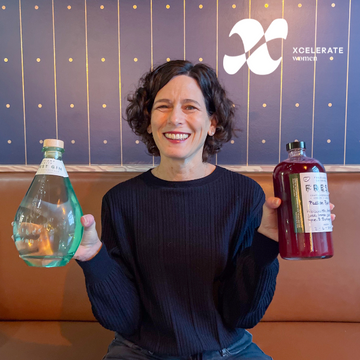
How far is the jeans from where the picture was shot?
2.88ft

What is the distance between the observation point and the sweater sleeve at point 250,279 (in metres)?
0.77

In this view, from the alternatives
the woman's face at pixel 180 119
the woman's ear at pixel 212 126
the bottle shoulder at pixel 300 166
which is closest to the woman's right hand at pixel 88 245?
the woman's face at pixel 180 119

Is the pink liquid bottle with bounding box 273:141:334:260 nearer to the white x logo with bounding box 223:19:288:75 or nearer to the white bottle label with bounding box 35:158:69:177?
the white bottle label with bounding box 35:158:69:177

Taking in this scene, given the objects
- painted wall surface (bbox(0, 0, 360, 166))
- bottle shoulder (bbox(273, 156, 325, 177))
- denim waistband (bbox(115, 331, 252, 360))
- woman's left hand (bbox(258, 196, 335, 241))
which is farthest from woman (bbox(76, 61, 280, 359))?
painted wall surface (bbox(0, 0, 360, 166))

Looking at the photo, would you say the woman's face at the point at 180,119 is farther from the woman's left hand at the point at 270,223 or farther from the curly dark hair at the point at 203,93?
the woman's left hand at the point at 270,223

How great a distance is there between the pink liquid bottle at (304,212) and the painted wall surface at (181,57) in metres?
0.80

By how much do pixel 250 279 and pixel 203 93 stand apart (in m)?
0.60

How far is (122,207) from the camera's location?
3.27ft

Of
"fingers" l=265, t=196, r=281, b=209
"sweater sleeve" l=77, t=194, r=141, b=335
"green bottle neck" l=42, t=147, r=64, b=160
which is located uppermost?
"green bottle neck" l=42, t=147, r=64, b=160

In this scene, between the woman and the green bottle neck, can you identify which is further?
the woman

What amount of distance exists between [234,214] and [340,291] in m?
0.62

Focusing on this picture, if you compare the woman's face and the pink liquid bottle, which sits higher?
the woman's face

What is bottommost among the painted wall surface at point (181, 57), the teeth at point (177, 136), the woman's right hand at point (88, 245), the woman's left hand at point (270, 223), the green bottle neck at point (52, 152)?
the woman's right hand at point (88, 245)

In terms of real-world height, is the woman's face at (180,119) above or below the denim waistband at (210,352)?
above
